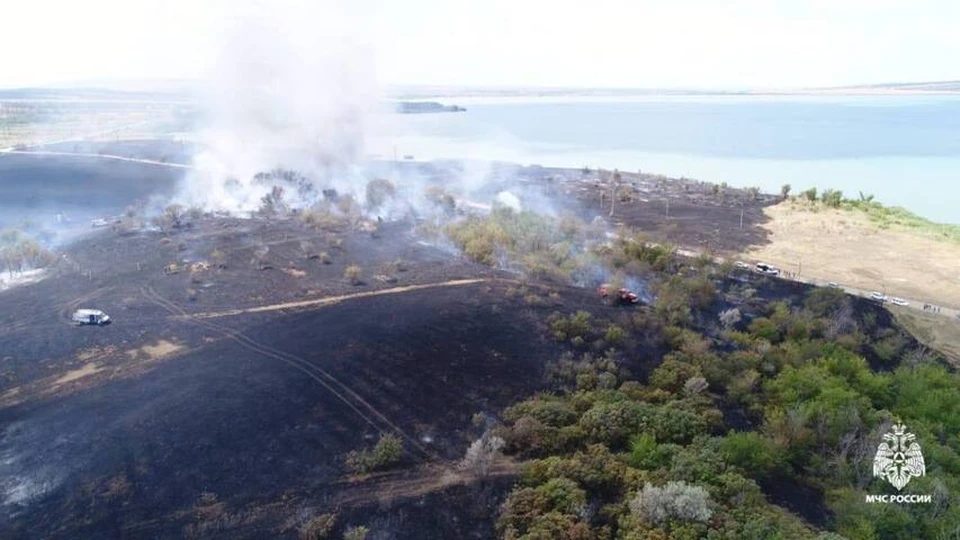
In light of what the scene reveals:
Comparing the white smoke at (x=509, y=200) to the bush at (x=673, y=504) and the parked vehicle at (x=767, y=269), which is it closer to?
the parked vehicle at (x=767, y=269)

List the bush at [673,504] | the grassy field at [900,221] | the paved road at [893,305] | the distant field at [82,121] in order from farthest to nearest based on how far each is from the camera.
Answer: the distant field at [82,121] → the grassy field at [900,221] → the paved road at [893,305] → the bush at [673,504]

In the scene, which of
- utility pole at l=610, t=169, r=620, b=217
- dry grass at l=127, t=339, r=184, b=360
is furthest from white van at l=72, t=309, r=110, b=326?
utility pole at l=610, t=169, r=620, b=217

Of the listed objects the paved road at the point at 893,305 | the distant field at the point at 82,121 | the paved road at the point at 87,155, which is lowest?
A: the paved road at the point at 893,305

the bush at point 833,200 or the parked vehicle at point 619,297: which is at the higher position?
the bush at point 833,200

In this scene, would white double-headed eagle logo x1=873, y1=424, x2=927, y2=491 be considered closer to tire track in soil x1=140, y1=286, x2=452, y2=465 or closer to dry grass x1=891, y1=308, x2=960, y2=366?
tire track in soil x1=140, y1=286, x2=452, y2=465

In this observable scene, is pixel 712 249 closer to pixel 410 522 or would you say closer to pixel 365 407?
pixel 365 407

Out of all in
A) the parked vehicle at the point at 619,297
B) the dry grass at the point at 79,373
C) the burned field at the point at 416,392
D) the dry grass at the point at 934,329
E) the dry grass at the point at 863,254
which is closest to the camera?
the burned field at the point at 416,392

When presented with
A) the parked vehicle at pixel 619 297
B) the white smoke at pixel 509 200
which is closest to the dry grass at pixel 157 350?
the parked vehicle at pixel 619 297

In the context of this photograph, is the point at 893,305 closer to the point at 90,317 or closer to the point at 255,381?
the point at 255,381
